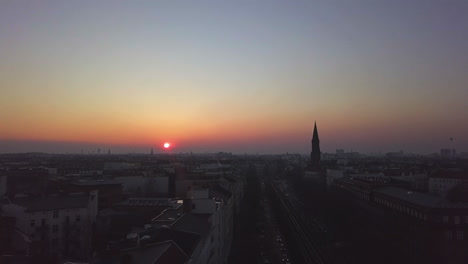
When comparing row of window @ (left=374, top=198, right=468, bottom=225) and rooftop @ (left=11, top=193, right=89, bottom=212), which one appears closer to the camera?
rooftop @ (left=11, top=193, right=89, bottom=212)

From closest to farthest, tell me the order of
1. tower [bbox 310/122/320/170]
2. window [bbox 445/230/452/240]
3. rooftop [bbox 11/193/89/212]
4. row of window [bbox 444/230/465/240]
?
rooftop [bbox 11/193/89/212]
window [bbox 445/230/452/240]
row of window [bbox 444/230/465/240]
tower [bbox 310/122/320/170]

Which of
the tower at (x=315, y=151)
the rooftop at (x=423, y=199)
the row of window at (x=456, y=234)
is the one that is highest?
the tower at (x=315, y=151)

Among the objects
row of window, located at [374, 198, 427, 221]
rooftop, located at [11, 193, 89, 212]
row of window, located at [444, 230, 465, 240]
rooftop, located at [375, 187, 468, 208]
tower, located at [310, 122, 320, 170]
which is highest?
tower, located at [310, 122, 320, 170]

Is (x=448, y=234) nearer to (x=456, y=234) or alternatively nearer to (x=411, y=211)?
(x=456, y=234)

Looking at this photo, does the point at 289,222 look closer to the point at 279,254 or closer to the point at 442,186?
the point at 279,254

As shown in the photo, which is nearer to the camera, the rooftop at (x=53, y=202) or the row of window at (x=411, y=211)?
the rooftop at (x=53, y=202)

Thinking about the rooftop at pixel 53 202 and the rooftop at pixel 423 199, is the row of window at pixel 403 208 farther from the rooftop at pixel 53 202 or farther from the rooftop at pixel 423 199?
the rooftop at pixel 53 202

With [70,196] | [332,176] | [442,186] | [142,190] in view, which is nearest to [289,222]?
[142,190]

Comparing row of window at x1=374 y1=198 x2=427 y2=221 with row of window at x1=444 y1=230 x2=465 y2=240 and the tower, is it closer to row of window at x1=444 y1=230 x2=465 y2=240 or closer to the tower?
row of window at x1=444 y1=230 x2=465 y2=240

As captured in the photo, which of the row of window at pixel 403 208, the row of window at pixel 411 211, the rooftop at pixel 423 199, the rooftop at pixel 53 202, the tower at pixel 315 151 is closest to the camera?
the rooftop at pixel 53 202

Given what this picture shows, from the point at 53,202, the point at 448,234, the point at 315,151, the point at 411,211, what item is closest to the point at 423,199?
the point at 411,211

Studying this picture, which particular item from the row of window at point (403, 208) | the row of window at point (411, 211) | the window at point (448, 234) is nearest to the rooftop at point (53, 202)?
the row of window at point (403, 208)

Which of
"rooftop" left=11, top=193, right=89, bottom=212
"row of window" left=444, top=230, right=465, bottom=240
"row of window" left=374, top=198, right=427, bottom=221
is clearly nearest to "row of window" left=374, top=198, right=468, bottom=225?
"row of window" left=374, top=198, right=427, bottom=221
